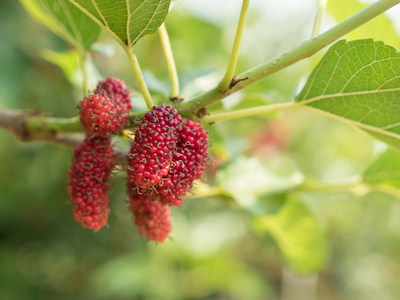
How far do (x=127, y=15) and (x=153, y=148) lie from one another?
21 cm

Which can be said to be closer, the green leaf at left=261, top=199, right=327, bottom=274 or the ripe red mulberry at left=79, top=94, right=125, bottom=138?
the ripe red mulberry at left=79, top=94, right=125, bottom=138

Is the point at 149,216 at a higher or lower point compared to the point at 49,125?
lower

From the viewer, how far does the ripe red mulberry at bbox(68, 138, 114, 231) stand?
615 millimetres

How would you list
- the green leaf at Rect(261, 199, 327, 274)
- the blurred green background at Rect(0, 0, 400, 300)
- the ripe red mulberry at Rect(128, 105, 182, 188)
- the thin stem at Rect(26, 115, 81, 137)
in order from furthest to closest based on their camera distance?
the blurred green background at Rect(0, 0, 400, 300) < the green leaf at Rect(261, 199, 327, 274) < the thin stem at Rect(26, 115, 81, 137) < the ripe red mulberry at Rect(128, 105, 182, 188)

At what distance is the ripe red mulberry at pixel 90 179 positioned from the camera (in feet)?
2.02

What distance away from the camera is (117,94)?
0.65 meters

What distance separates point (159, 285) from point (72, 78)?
5.30 feet

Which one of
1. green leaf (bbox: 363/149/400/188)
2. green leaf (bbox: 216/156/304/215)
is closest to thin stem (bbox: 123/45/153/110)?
green leaf (bbox: 216/156/304/215)

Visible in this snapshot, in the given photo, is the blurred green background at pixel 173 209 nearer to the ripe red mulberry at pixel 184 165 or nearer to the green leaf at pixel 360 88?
the green leaf at pixel 360 88

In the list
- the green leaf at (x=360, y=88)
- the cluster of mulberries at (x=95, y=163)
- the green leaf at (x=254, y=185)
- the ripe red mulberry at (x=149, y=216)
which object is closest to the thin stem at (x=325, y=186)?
the green leaf at (x=254, y=185)

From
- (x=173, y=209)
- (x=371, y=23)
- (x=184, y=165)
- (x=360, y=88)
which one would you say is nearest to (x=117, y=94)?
(x=184, y=165)

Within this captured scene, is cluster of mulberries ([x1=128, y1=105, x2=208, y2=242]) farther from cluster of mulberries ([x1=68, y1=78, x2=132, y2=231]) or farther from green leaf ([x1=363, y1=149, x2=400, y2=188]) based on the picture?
green leaf ([x1=363, y1=149, x2=400, y2=188])

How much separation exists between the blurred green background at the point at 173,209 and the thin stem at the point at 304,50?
114 cm

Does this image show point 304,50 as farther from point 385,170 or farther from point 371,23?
point 385,170
